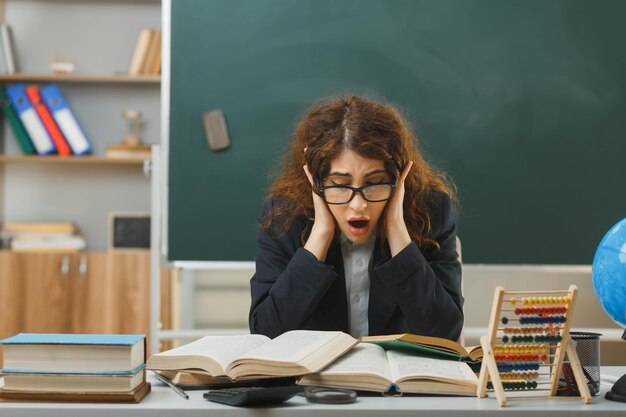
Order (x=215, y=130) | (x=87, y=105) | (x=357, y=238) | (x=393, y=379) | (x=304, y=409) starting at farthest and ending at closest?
(x=87, y=105), (x=215, y=130), (x=357, y=238), (x=393, y=379), (x=304, y=409)

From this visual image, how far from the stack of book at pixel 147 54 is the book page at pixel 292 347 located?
3.13 metres

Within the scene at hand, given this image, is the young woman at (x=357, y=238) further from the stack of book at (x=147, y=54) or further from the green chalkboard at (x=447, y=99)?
the stack of book at (x=147, y=54)

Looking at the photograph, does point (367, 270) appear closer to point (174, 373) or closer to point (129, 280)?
point (174, 373)

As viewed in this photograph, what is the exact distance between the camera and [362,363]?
1202mm

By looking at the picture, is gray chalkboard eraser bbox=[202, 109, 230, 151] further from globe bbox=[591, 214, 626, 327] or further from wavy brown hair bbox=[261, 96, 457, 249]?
globe bbox=[591, 214, 626, 327]

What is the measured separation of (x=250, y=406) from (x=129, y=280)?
2.93m

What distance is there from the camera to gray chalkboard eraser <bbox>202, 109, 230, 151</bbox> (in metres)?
3.02

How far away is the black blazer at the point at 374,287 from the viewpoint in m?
1.84

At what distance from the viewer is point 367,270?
2.03 metres

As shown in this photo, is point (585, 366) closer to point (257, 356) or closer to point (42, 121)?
point (257, 356)

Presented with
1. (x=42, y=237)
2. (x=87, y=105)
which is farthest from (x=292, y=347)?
(x=87, y=105)

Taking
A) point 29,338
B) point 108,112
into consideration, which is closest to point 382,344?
point 29,338

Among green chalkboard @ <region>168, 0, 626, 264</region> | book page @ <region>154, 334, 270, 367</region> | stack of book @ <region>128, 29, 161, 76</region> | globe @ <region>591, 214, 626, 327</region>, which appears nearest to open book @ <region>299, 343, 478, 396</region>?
book page @ <region>154, 334, 270, 367</region>

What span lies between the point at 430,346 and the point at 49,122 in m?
3.36
